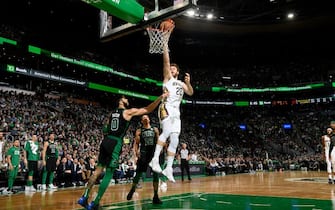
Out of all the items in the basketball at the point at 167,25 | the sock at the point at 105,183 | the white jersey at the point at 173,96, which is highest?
the basketball at the point at 167,25

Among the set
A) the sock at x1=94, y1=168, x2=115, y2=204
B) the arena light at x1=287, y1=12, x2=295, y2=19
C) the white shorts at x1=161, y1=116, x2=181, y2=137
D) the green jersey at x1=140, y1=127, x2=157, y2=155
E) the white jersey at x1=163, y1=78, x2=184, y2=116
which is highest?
the arena light at x1=287, y1=12, x2=295, y2=19

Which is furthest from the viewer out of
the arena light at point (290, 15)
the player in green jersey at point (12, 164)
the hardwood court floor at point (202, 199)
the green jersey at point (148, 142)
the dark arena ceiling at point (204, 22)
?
the arena light at point (290, 15)

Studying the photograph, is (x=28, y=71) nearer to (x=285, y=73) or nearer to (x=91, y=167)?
(x=91, y=167)

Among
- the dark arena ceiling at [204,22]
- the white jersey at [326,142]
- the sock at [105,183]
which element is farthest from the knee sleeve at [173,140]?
the dark arena ceiling at [204,22]

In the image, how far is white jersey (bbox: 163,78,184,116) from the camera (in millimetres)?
5398

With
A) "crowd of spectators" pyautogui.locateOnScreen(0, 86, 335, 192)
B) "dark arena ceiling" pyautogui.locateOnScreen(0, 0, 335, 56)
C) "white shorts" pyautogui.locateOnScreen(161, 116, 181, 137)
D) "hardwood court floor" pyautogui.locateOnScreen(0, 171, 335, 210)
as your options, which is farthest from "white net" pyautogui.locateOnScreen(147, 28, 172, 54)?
"dark arena ceiling" pyautogui.locateOnScreen(0, 0, 335, 56)

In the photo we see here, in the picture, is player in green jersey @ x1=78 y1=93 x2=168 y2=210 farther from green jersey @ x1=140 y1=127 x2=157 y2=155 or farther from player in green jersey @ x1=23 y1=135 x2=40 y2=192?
player in green jersey @ x1=23 y1=135 x2=40 y2=192

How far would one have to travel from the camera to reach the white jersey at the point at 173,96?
5.40 m

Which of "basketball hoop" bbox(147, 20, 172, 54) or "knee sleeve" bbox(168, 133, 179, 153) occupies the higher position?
"basketball hoop" bbox(147, 20, 172, 54)

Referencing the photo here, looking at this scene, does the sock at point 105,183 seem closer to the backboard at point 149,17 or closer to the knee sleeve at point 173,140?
the knee sleeve at point 173,140

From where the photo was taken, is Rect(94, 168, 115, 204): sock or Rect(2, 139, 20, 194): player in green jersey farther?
Rect(2, 139, 20, 194): player in green jersey

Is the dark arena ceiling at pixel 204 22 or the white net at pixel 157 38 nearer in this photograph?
the white net at pixel 157 38

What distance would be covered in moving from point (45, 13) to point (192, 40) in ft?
52.3

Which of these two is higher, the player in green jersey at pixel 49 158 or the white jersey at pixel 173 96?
the white jersey at pixel 173 96
